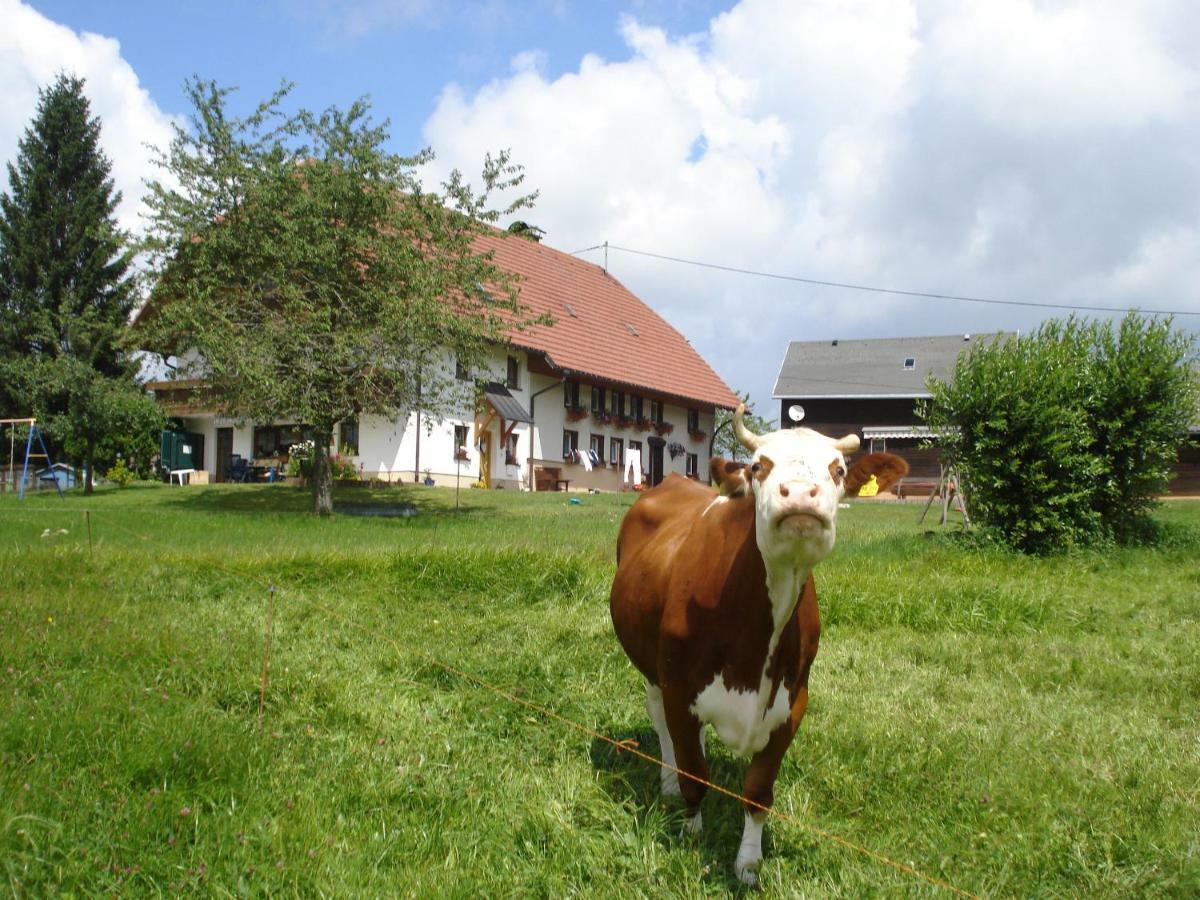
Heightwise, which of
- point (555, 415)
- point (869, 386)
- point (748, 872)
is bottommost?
point (748, 872)

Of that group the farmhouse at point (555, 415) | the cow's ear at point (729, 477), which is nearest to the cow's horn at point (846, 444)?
the cow's ear at point (729, 477)

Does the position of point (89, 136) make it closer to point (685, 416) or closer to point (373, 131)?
point (373, 131)

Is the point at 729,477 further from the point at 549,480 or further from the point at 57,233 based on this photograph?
the point at 57,233

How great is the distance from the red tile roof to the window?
5.94 metres

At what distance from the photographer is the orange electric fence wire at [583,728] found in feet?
12.5

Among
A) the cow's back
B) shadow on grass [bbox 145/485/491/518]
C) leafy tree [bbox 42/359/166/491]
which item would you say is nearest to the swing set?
leafy tree [bbox 42/359/166/491]

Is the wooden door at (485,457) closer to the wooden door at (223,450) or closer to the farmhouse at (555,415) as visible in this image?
the farmhouse at (555,415)

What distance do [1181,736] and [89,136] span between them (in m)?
39.4

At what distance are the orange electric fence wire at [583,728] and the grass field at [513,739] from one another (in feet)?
0.21

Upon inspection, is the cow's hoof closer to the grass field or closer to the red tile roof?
the grass field

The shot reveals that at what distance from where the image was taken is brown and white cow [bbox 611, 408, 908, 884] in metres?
3.51

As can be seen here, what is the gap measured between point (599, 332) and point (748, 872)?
35.8 m

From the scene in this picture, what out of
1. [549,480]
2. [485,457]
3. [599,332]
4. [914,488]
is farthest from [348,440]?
[914,488]

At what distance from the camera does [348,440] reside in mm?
30906
